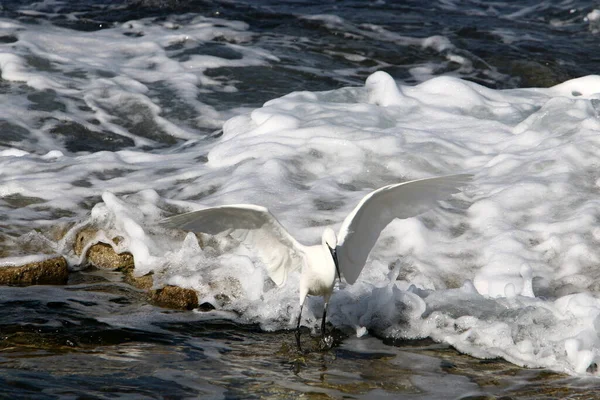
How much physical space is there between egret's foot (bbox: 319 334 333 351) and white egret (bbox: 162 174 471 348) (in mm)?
43

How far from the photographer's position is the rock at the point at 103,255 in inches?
246

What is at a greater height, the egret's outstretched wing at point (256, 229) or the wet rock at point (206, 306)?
the egret's outstretched wing at point (256, 229)

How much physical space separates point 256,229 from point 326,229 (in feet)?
1.74

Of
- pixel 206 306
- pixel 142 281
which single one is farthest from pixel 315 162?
pixel 206 306

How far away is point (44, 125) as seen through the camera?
9.29 metres

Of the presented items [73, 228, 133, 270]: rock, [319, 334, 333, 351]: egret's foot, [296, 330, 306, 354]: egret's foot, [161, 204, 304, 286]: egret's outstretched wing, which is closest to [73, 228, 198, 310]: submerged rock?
[73, 228, 133, 270]: rock

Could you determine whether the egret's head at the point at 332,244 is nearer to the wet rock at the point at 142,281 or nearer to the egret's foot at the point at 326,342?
the egret's foot at the point at 326,342

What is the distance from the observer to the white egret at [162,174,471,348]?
5.22m

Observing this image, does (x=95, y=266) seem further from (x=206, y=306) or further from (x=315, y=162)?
(x=315, y=162)

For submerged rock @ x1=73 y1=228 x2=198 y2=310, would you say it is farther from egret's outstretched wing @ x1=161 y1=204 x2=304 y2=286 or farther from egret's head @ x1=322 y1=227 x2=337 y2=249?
egret's head @ x1=322 y1=227 x2=337 y2=249

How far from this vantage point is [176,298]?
5648 mm

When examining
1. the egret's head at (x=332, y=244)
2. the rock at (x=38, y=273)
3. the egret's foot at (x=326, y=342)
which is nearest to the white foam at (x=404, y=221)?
the egret's foot at (x=326, y=342)

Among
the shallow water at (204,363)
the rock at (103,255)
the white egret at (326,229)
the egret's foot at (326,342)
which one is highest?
the white egret at (326,229)

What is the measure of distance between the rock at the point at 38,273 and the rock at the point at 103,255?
0.32 meters
